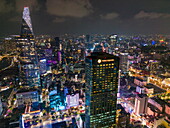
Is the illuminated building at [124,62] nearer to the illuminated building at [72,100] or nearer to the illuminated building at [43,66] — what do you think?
the illuminated building at [72,100]

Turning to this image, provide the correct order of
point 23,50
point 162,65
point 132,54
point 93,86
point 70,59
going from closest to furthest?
1. point 93,86
2. point 23,50
3. point 162,65
4. point 70,59
5. point 132,54

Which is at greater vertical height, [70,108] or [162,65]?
[162,65]

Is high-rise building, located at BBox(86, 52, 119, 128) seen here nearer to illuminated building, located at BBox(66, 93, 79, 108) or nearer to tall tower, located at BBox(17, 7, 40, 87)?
illuminated building, located at BBox(66, 93, 79, 108)

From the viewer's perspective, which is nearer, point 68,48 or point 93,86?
point 93,86

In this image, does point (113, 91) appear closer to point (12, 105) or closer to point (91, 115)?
point (91, 115)

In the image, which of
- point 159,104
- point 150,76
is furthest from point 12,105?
point 150,76

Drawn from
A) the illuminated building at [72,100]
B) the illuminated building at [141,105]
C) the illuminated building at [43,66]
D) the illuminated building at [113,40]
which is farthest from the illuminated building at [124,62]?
the illuminated building at [43,66]

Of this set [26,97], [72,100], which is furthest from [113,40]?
[26,97]

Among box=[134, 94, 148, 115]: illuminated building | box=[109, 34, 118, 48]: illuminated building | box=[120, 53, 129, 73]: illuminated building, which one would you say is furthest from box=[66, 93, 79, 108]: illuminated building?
box=[109, 34, 118, 48]: illuminated building
